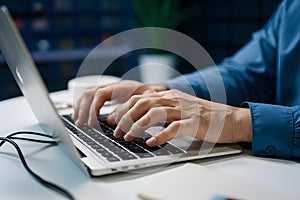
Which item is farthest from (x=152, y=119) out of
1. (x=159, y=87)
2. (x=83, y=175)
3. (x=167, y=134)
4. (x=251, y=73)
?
(x=251, y=73)

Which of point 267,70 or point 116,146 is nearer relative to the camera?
point 116,146

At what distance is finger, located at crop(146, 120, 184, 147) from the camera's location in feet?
2.25

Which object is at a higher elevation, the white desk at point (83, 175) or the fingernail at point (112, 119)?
the fingernail at point (112, 119)

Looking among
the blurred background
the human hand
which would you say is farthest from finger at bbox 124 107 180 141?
the blurred background

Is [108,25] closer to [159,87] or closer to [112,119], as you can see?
[159,87]

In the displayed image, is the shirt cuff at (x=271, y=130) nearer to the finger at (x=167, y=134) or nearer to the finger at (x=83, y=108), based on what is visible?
the finger at (x=167, y=134)

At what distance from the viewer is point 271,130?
2.42 ft

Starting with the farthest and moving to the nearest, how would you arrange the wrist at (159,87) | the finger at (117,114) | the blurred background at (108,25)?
the blurred background at (108,25) → the wrist at (159,87) → the finger at (117,114)

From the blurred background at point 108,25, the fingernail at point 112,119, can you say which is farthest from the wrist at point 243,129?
the blurred background at point 108,25

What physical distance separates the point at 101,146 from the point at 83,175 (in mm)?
76

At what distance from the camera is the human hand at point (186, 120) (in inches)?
28.2

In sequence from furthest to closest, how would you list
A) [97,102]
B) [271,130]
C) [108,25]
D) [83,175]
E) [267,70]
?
[108,25], [267,70], [97,102], [271,130], [83,175]

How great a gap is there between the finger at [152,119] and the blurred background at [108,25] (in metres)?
2.12

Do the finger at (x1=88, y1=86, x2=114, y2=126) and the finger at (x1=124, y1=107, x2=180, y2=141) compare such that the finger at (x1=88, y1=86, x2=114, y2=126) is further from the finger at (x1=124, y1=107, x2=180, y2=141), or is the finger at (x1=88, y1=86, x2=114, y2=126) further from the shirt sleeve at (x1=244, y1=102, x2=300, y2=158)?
the shirt sleeve at (x1=244, y1=102, x2=300, y2=158)
